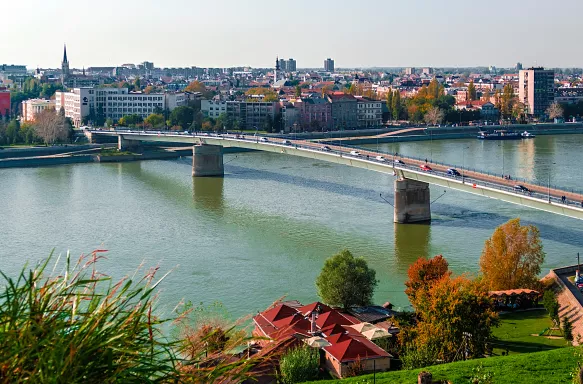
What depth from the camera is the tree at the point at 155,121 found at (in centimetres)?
2853

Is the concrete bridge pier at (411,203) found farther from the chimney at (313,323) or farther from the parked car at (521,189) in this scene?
the chimney at (313,323)

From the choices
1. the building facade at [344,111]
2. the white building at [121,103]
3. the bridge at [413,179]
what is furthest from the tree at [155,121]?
Result: the bridge at [413,179]

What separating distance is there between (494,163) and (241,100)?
43.4 feet

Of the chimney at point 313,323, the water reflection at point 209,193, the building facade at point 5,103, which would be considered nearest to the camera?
the chimney at point 313,323

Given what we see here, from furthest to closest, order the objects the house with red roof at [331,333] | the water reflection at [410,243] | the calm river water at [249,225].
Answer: the water reflection at [410,243] → the calm river water at [249,225] → the house with red roof at [331,333]

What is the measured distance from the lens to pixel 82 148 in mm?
23297

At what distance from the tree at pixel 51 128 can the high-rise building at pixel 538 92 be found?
1932 cm

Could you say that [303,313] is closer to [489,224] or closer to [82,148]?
[489,224]

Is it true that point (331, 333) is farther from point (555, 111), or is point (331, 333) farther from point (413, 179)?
point (555, 111)

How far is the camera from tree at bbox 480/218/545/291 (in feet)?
27.3

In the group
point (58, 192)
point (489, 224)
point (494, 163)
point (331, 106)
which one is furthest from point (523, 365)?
point (331, 106)

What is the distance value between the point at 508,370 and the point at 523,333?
166cm

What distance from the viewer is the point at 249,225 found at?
41.6 feet

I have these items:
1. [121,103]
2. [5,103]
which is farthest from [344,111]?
[5,103]
